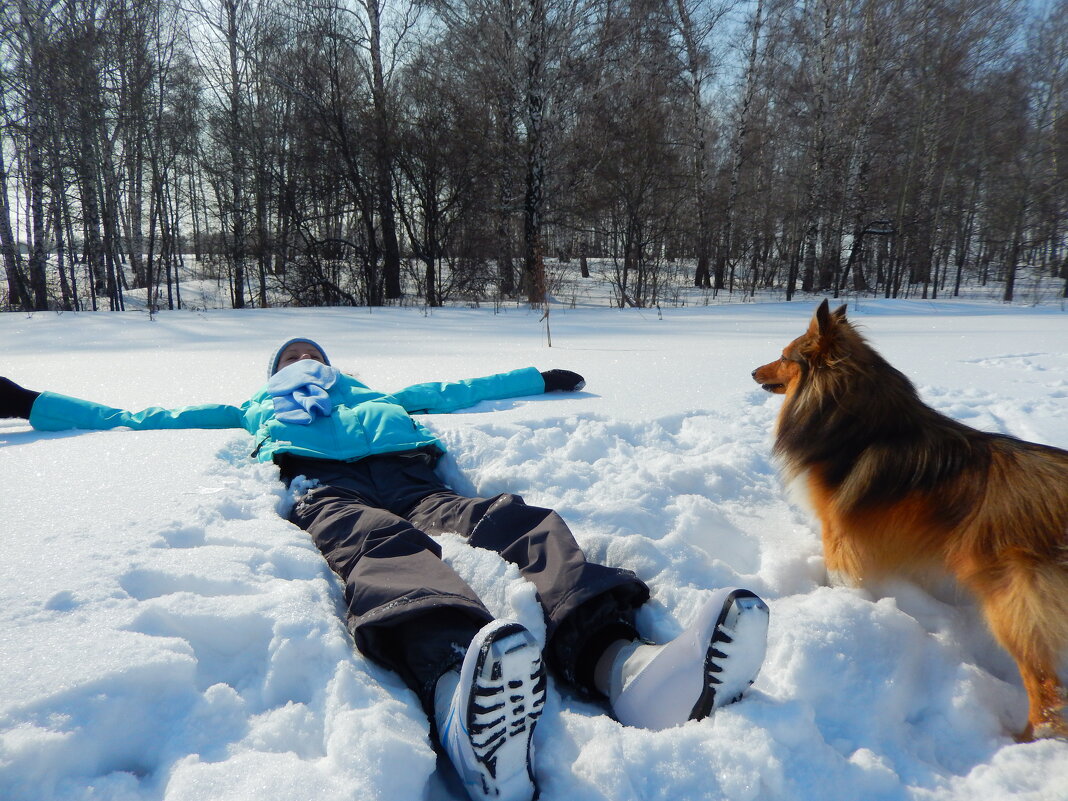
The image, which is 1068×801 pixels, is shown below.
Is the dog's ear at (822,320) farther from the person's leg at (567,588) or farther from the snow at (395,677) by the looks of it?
the person's leg at (567,588)

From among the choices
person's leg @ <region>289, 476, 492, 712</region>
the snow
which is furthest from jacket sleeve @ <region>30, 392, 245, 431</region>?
person's leg @ <region>289, 476, 492, 712</region>

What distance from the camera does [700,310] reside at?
1141 centimetres

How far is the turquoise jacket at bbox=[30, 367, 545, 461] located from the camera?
253 cm

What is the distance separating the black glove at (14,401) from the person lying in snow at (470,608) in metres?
1.34

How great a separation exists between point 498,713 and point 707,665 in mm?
474

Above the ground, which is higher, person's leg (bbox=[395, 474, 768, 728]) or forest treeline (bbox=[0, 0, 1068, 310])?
forest treeline (bbox=[0, 0, 1068, 310])

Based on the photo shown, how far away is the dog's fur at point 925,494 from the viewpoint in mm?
1376

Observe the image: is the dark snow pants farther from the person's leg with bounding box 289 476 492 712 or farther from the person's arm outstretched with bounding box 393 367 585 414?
the person's arm outstretched with bounding box 393 367 585 414

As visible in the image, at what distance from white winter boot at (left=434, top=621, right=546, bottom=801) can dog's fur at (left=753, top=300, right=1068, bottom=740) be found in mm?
1176

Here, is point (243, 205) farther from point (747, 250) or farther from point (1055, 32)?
point (1055, 32)

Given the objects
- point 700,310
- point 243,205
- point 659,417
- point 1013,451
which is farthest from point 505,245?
point 1013,451

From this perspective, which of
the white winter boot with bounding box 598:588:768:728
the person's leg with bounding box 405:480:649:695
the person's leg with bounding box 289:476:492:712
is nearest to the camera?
the white winter boot with bounding box 598:588:768:728

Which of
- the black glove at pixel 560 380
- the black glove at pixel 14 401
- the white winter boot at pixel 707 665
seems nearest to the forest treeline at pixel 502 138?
the black glove at pixel 560 380

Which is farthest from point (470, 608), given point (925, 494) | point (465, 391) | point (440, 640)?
point (465, 391)
